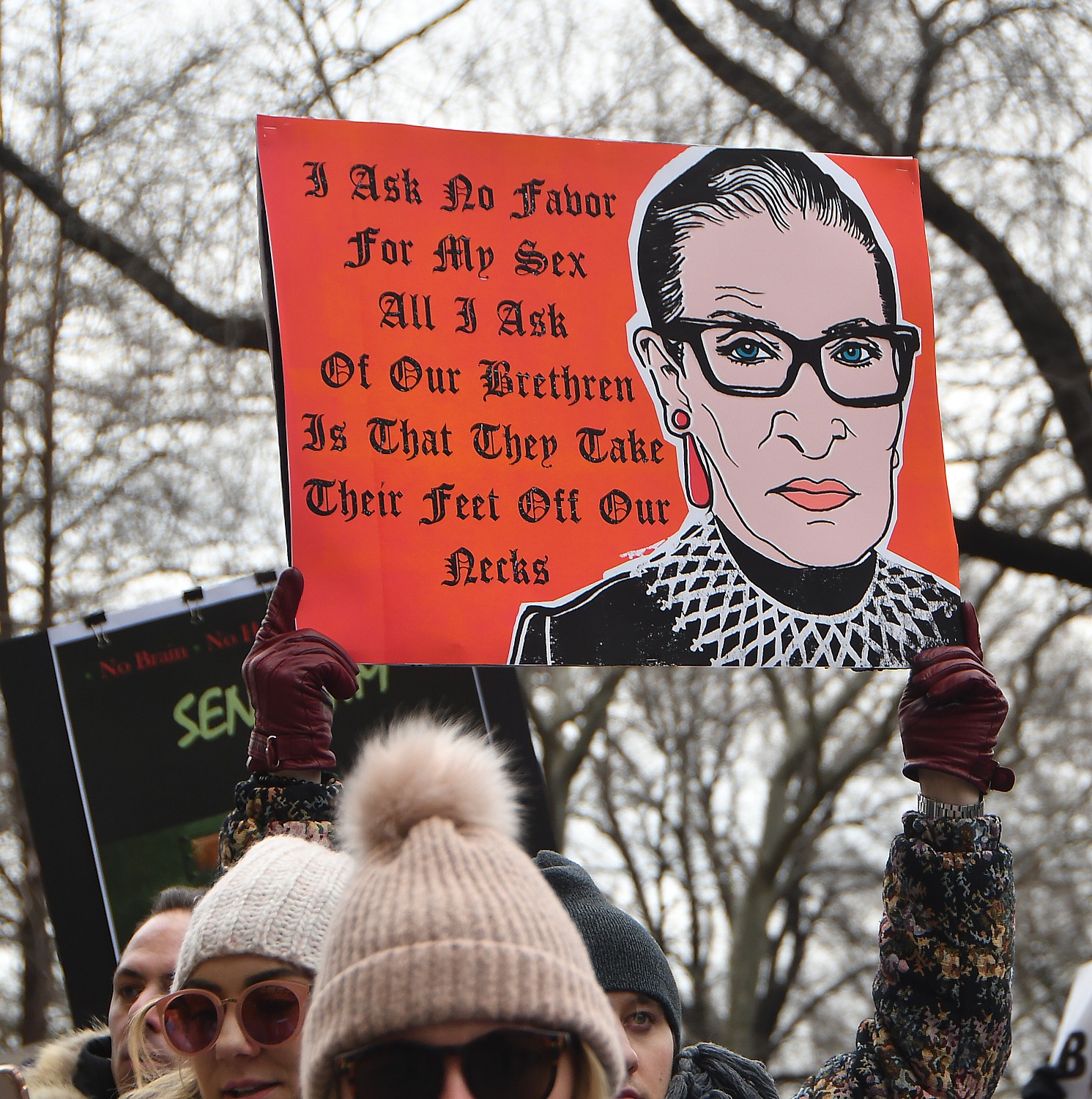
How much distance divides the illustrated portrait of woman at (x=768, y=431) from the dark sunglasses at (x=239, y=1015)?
0.88 meters

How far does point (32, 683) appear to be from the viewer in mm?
3783

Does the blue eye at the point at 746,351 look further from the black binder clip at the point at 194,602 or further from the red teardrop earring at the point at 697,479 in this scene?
the black binder clip at the point at 194,602

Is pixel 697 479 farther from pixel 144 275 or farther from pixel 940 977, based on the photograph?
pixel 144 275

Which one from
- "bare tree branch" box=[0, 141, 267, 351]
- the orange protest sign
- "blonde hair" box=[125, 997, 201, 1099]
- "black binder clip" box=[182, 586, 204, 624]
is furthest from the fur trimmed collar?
"bare tree branch" box=[0, 141, 267, 351]

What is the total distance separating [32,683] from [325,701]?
164 cm

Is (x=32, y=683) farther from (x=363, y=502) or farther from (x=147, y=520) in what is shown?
(x=147, y=520)

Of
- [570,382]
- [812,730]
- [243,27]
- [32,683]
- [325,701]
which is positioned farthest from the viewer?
[812,730]

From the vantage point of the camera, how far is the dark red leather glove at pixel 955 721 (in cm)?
228

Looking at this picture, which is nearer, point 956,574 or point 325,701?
point 325,701

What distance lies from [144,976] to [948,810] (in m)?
1.59

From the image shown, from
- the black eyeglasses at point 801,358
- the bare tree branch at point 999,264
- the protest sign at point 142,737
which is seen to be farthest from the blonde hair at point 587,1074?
the bare tree branch at point 999,264

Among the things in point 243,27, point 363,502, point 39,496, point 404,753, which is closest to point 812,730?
point 39,496

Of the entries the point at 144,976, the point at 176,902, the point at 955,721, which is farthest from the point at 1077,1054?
the point at 176,902

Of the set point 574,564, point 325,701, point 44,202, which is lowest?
point 325,701
